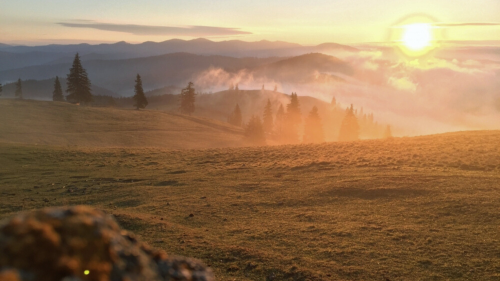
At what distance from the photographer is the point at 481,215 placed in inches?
615

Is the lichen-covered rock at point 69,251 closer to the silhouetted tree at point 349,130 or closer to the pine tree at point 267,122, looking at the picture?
the silhouetted tree at point 349,130

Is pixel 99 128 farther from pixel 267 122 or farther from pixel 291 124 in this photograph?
pixel 267 122

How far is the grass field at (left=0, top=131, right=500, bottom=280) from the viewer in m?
11.9

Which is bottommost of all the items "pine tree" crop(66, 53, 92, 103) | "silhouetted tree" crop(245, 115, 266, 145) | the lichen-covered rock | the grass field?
"silhouetted tree" crop(245, 115, 266, 145)

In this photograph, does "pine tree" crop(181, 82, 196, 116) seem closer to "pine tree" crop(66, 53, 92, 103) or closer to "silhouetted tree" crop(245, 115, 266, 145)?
"pine tree" crop(66, 53, 92, 103)

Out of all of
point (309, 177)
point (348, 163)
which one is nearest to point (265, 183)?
point (309, 177)

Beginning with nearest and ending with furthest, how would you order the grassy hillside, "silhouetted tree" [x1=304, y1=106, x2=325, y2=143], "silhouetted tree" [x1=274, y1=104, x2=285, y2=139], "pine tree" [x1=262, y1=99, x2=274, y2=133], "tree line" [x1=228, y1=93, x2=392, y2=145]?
the grassy hillside → "tree line" [x1=228, y1=93, x2=392, y2=145] → "silhouetted tree" [x1=304, y1=106, x2=325, y2=143] → "silhouetted tree" [x1=274, y1=104, x2=285, y2=139] → "pine tree" [x1=262, y1=99, x2=274, y2=133]

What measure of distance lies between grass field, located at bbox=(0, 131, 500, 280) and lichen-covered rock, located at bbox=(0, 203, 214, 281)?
7764 mm

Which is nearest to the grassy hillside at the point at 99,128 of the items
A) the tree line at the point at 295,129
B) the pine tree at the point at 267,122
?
the tree line at the point at 295,129

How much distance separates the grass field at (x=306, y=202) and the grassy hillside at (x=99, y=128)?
17.4 m

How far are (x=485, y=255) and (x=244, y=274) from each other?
29.6ft

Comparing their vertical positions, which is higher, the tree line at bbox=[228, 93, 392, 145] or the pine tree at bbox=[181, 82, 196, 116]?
the pine tree at bbox=[181, 82, 196, 116]

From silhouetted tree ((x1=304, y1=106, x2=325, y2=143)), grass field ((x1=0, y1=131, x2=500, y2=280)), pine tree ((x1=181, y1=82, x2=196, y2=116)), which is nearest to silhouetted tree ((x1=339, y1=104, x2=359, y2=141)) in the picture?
silhouetted tree ((x1=304, y1=106, x2=325, y2=143))

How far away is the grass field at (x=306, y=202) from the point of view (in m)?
11.9
